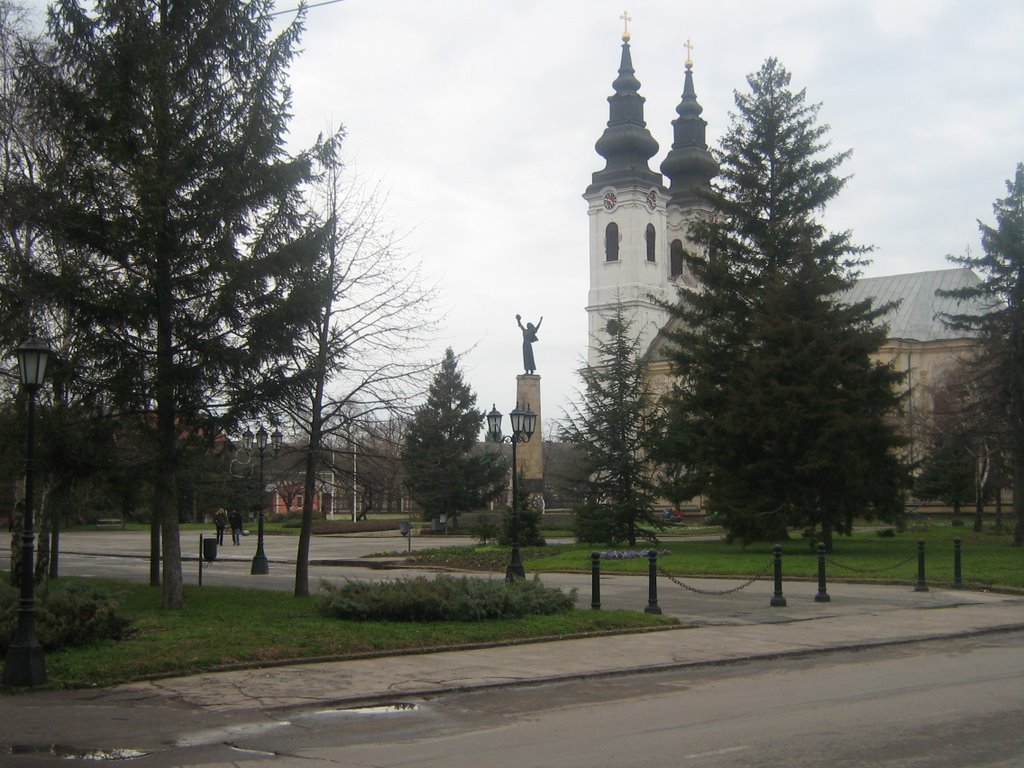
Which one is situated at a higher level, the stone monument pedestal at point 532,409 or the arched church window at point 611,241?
the arched church window at point 611,241

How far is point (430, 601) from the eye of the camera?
52.7ft

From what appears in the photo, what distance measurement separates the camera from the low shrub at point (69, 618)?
1260cm

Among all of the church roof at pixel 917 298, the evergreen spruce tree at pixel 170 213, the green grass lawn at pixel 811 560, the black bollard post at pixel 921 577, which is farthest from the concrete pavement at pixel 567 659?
the church roof at pixel 917 298

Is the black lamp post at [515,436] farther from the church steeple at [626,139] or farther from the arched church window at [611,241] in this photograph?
the arched church window at [611,241]

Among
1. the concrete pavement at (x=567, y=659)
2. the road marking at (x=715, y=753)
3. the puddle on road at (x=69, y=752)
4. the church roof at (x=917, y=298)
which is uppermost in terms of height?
the church roof at (x=917, y=298)

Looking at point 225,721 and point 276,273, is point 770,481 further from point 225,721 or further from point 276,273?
point 225,721

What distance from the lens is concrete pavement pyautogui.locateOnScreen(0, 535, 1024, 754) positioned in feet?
34.1

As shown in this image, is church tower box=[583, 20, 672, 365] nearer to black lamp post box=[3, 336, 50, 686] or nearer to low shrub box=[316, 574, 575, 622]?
low shrub box=[316, 574, 575, 622]

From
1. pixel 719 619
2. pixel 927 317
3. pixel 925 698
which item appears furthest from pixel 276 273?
pixel 927 317

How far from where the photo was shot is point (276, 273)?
1781 cm

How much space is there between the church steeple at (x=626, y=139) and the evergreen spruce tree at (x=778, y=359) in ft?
138

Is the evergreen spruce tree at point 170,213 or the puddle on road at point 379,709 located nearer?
the puddle on road at point 379,709

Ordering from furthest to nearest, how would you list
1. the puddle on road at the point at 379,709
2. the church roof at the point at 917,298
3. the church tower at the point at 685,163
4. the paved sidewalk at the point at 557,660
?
1. the church tower at the point at 685,163
2. the church roof at the point at 917,298
3. the paved sidewalk at the point at 557,660
4. the puddle on road at the point at 379,709

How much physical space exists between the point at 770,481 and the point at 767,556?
287 centimetres
